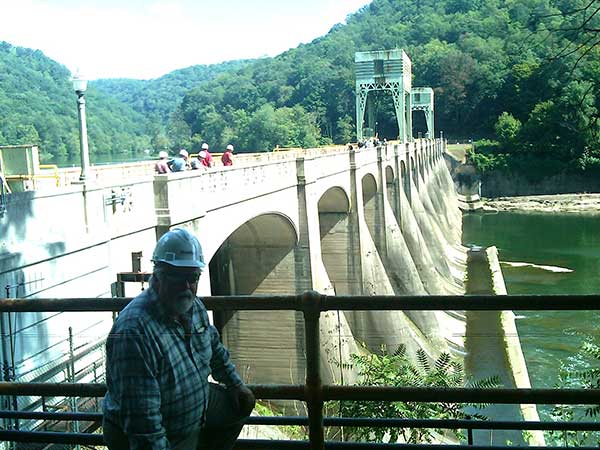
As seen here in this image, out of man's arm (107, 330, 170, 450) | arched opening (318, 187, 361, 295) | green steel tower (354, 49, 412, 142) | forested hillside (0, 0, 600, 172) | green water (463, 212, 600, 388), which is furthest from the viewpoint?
forested hillside (0, 0, 600, 172)

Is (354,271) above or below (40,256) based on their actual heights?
below

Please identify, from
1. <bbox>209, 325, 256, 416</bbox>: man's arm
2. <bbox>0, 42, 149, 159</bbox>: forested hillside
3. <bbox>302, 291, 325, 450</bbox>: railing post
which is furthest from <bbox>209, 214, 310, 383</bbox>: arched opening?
<bbox>0, 42, 149, 159</bbox>: forested hillside

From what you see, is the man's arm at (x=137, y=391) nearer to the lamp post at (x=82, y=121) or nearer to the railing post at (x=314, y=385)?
the railing post at (x=314, y=385)

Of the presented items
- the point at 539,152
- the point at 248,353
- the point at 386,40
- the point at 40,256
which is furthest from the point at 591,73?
the point at 386,40

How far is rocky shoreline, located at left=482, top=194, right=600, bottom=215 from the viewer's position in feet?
235

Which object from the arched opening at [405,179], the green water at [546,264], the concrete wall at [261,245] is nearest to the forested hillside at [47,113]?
the arched opening at [405,179]

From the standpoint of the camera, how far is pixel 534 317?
31000 millimetres

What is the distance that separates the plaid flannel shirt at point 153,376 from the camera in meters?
2.67

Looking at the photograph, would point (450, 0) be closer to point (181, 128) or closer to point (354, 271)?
point (181, 128)

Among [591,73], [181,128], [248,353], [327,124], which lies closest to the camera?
[591,73]

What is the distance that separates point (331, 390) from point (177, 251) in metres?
1.30

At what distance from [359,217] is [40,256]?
21099 millimetres

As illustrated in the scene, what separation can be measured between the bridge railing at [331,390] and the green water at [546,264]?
1640cm

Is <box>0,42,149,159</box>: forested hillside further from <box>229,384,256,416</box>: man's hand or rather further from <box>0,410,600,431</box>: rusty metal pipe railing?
<box>229,384,256,416</box>: man's hand
